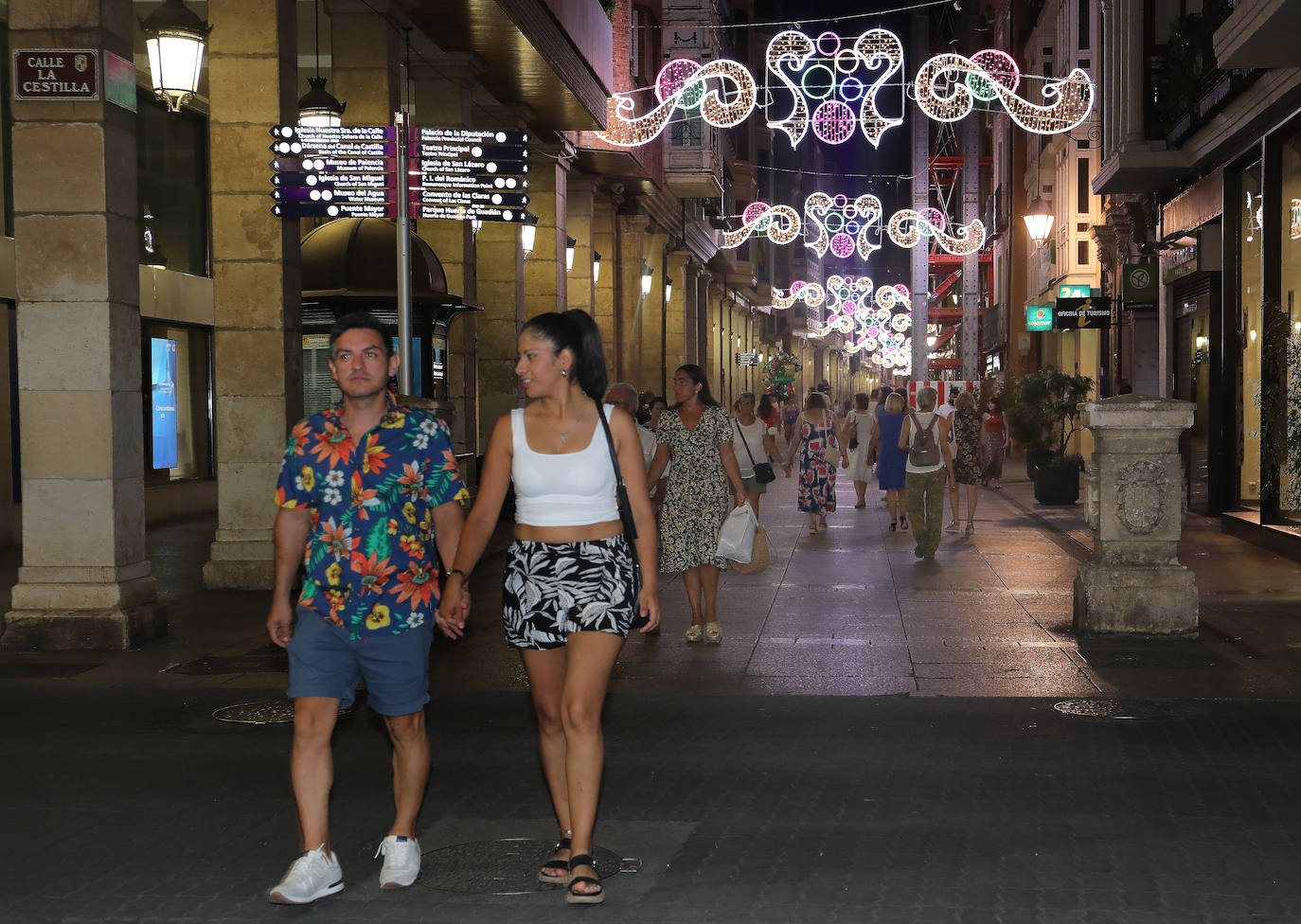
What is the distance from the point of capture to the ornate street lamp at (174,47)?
12.0 metres

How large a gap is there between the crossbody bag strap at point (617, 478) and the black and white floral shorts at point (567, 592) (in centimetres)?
12

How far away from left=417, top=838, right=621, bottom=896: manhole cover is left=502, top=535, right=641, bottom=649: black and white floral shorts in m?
0.76

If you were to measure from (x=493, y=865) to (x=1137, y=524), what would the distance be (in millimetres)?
6347

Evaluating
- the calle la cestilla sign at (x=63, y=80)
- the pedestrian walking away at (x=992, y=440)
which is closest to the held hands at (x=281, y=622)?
the calle la cestilla sign at (x=63, y=80)

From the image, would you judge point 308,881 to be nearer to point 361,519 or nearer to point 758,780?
point 361,519

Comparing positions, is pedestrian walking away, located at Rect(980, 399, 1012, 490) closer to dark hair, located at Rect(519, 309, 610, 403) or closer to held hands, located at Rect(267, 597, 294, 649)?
dark hair, located at Rect(519, 309, 610, 403)

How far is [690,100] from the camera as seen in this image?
3003cm

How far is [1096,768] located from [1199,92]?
1424 cm

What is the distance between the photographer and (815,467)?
19.6 metres

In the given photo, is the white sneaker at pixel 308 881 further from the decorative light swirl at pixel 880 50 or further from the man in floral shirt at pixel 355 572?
the decorative light swirl at pixel 880 50

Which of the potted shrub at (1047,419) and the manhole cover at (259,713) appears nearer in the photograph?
the manhole cover at (259,713)

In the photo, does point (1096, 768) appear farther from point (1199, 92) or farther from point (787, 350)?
point (787, 350)

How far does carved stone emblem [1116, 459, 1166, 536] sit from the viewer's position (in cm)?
1045

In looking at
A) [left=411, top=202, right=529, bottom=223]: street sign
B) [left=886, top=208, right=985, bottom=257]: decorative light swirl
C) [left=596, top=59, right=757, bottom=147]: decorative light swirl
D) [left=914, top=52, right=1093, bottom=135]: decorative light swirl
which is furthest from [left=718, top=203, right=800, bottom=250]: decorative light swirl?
[left=411, top=202, right=529, bottom=223]: street sign
